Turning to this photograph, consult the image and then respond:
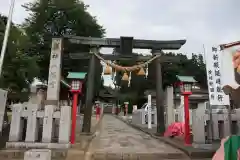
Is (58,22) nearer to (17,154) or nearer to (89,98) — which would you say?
(89,98)

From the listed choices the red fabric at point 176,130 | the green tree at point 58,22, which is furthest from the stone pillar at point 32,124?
the green tree at point 58,22

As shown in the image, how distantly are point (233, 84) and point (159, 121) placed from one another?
10.6 m

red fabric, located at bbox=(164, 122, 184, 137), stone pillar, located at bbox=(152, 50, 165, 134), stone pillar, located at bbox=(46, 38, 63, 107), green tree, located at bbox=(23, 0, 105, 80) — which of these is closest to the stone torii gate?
stone pillar, located at bbox=(152, 50, 165, 134)

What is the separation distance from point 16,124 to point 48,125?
3.72 ft

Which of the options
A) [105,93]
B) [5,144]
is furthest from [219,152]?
[105,93]

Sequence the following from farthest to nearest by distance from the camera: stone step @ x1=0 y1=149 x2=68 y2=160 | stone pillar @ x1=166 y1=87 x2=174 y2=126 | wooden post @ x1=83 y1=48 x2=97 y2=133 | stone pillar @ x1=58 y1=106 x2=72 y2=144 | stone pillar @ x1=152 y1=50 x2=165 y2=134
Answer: stone pillar @ x1=166 y1=87 x2=174 y2=126 < stone pillar @ x1=152 y1=50 x2=165 y2=134 < wooden post @ x1=83 y1=48 x2=97 y2=133 < stone pillar @ x1=58 y1=106 x2=72 y2=144 < stone step @ x1=0 y1=149 x2=68 y2=160

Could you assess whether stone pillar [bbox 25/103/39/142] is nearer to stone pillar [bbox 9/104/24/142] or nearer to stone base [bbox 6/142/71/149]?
stone base [bbox 6/142/71/149]

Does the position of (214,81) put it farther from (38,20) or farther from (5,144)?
(38,20)

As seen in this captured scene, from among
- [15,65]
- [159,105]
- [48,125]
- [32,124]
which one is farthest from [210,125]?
[15,65]

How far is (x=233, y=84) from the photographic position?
7.90ft

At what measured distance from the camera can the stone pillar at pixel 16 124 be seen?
26.7 ft

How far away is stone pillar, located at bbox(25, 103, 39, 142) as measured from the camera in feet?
26.5

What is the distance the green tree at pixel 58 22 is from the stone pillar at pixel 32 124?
18.2m

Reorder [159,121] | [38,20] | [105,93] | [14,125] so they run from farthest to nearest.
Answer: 1. [105,93]
2. [38,20]
3. [159,121]
4. [14,125]
